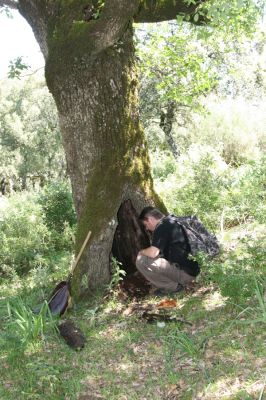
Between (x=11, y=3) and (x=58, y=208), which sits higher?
(x=11, y=3)

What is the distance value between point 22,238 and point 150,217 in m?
4.81

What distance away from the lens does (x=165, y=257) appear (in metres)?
5.21

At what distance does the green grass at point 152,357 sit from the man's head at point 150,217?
3.51 feet

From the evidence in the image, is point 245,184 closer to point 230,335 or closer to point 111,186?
point 111,186

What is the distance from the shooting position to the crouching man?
5.02 m

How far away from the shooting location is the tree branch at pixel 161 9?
5.75 metres

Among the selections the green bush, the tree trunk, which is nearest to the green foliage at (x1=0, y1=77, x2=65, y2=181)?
the green bush

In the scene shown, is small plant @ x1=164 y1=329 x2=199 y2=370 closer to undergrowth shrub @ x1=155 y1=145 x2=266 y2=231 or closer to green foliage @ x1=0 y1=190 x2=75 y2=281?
undergrowth shrub @ x1=155 y1=145 x2=266 y2=231

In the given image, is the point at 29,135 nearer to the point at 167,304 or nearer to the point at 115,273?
the point at 115,273

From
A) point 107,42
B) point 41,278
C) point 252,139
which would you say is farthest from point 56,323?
point 252,139

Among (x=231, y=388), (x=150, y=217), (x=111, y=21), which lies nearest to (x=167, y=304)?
(x=150, y=217)

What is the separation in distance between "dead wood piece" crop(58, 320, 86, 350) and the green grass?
62 mm

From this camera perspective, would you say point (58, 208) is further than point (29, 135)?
No

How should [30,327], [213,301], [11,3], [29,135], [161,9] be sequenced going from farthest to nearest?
[29,135], [11,3], [161,9], [213,301], [30,327]
